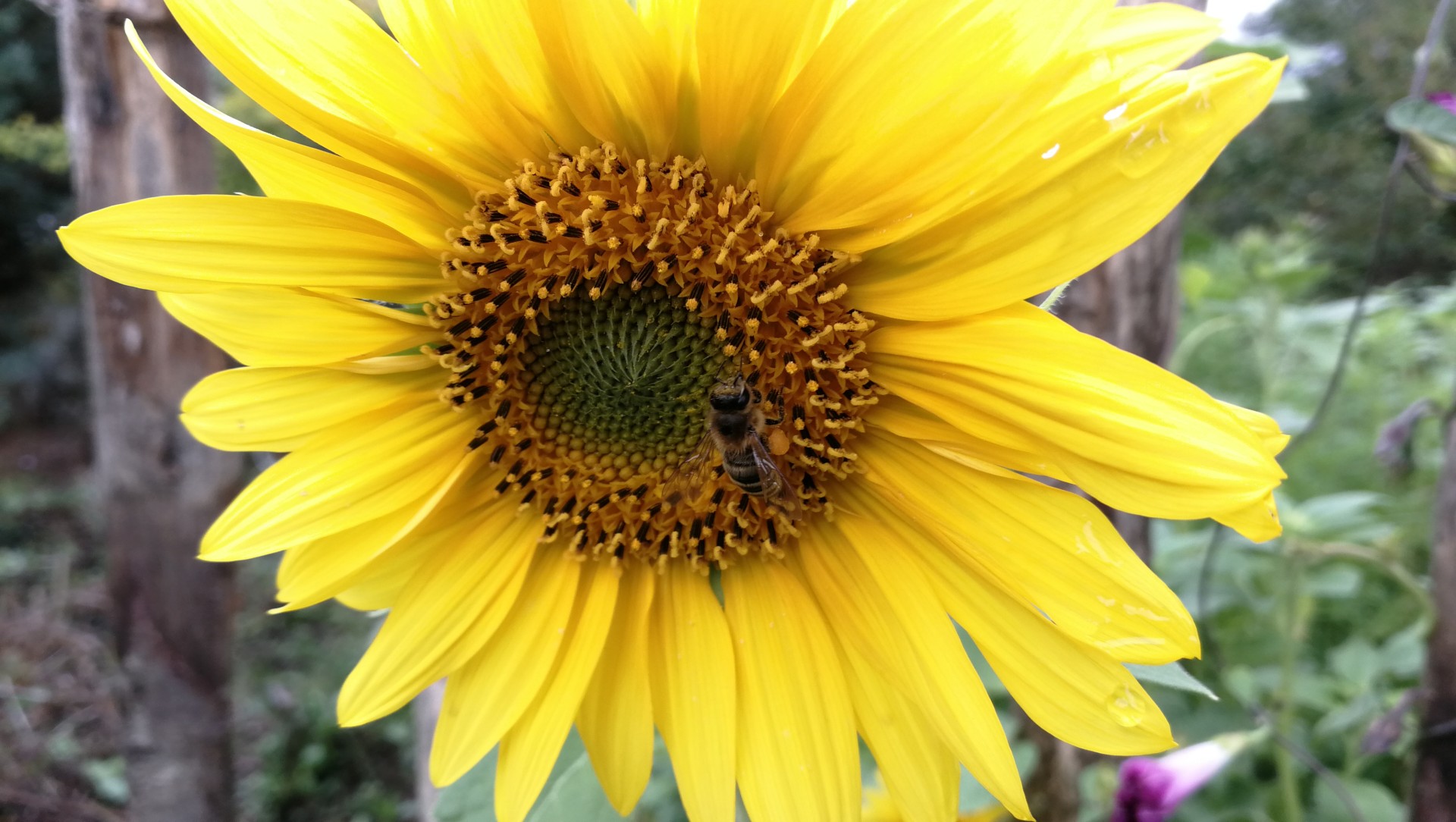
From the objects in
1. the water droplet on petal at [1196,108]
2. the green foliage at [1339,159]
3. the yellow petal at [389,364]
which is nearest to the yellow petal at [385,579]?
the yellow petal at [389,364]

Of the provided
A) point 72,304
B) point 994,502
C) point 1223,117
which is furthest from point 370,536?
point 72,304

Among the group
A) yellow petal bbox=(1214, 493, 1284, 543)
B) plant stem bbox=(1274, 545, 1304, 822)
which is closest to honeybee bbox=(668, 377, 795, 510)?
yellow petal bbox=(1214, 493, 1284, 543)

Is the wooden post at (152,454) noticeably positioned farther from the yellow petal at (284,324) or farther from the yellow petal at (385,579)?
the yellow petal at (385,579)

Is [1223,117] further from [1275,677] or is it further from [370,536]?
[1275,677]

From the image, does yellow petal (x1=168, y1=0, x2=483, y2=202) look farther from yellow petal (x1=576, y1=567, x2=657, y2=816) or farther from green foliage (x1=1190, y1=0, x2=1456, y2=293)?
green foliage (x1=1190, y1=0, x2=1456, y2=293)

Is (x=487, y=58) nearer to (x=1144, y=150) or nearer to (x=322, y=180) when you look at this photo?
Answer: (x=322, y=180)

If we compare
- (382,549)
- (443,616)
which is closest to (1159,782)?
(443,616)
